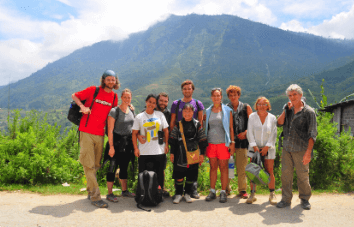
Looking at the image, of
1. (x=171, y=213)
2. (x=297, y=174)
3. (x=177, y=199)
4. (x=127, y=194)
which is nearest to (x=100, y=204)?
(x=127, y=194)

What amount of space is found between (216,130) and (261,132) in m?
0.92

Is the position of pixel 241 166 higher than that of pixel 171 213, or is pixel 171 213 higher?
pixel 241 166

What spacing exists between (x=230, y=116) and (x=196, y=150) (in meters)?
1.05

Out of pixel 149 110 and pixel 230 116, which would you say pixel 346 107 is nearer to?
pixel 230 116

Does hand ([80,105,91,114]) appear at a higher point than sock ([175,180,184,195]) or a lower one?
higher

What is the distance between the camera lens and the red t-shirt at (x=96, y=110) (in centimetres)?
467

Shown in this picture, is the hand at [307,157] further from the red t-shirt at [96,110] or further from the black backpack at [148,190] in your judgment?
the red t-shirt at [96,110]

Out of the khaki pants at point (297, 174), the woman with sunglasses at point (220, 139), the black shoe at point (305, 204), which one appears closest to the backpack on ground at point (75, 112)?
the woman with sunglasses at point (220, 139)

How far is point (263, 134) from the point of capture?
4.74 m

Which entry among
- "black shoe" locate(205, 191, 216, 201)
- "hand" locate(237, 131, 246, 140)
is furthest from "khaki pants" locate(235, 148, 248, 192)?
"black shoe" locate(205, 191, 216, 201)

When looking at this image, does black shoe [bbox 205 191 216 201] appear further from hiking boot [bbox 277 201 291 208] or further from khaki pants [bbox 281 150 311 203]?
khaki pants [bbox 281 150 311 203]

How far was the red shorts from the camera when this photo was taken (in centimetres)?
484

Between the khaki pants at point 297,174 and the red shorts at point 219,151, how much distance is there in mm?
1174

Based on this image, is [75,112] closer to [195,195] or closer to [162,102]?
[162,102]
